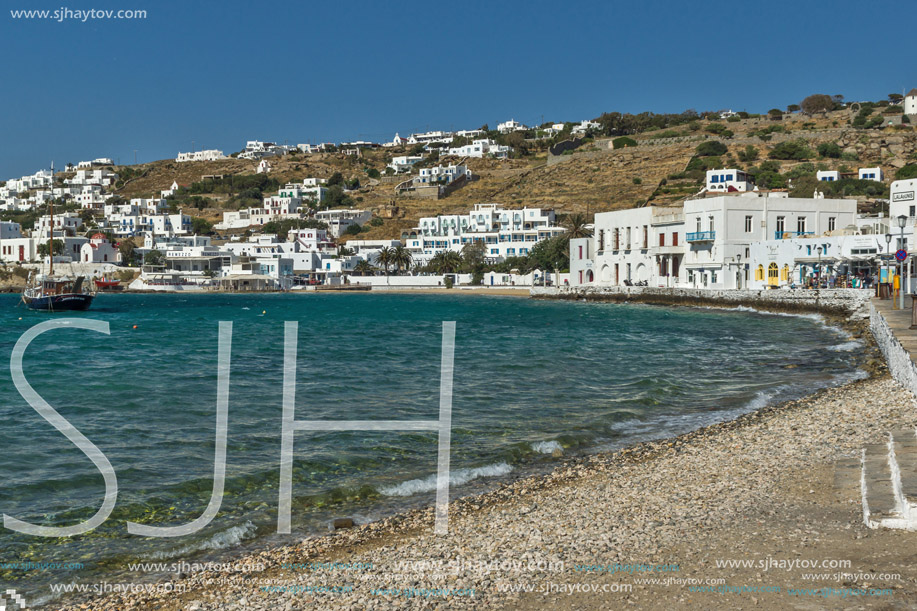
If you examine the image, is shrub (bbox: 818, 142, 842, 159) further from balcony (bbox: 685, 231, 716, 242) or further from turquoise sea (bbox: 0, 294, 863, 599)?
turquoise sea (bbox: 0, 294, 863, 599)

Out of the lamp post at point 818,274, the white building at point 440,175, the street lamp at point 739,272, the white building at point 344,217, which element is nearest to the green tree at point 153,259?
the white building at point 344,217

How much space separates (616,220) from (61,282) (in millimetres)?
46300

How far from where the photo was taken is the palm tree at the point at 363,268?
10600 cm

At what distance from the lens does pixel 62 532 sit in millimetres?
8633

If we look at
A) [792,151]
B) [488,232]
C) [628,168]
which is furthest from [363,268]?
[792,151]

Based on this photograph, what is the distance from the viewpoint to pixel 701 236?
55469 mm

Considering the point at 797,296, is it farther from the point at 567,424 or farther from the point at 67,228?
the point at 67,228

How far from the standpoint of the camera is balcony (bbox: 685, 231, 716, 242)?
54.7 metres

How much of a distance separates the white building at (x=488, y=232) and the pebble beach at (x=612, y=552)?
8590cm

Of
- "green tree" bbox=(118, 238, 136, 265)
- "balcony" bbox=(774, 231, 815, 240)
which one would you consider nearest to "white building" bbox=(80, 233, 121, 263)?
"green tree" bbox=(118, 238, 136, 265)

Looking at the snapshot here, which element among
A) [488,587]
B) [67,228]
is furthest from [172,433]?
[67,228]

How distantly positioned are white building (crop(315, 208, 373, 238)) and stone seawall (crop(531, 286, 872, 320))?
62.6m

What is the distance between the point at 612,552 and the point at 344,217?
128 meters

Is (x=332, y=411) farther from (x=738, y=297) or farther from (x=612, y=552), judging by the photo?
(x=738, y=297)
